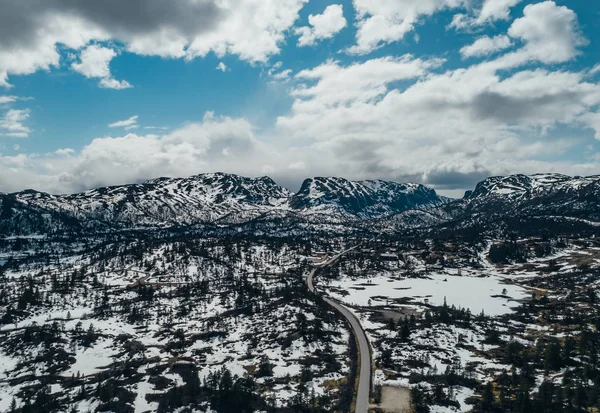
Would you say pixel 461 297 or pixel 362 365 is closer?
pixel 362 365

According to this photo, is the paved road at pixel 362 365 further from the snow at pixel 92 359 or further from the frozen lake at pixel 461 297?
the snow at pixel 92 359

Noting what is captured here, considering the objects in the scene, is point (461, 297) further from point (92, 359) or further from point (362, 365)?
point (92, 359)

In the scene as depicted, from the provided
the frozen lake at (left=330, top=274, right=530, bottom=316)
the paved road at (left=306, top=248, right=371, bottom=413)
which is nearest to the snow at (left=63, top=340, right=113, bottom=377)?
the paved road at (left=306, top=248, right=371, bottom=413)

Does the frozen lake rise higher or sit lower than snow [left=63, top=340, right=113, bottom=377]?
higher

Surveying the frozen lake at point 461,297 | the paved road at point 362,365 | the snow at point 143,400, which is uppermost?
the frozen lake at point 461,297

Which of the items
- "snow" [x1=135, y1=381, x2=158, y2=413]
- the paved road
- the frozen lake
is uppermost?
the frozen lake

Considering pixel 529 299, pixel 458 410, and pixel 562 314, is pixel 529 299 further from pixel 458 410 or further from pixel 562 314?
pixel 458 410

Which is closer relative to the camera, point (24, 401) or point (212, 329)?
point (24, 401)

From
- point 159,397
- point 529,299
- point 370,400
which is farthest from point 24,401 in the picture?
point 529,299

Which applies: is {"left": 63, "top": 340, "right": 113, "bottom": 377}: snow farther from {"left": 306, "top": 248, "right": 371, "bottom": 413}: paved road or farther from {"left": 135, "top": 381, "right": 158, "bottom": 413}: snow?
{"left": 306, "top": 248, "right": 371, "bottom": 413}: paved road

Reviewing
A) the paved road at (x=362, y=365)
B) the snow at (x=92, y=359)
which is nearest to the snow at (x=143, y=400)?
the snow at (x=92, y=359)

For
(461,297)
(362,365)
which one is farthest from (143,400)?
(461,297)
